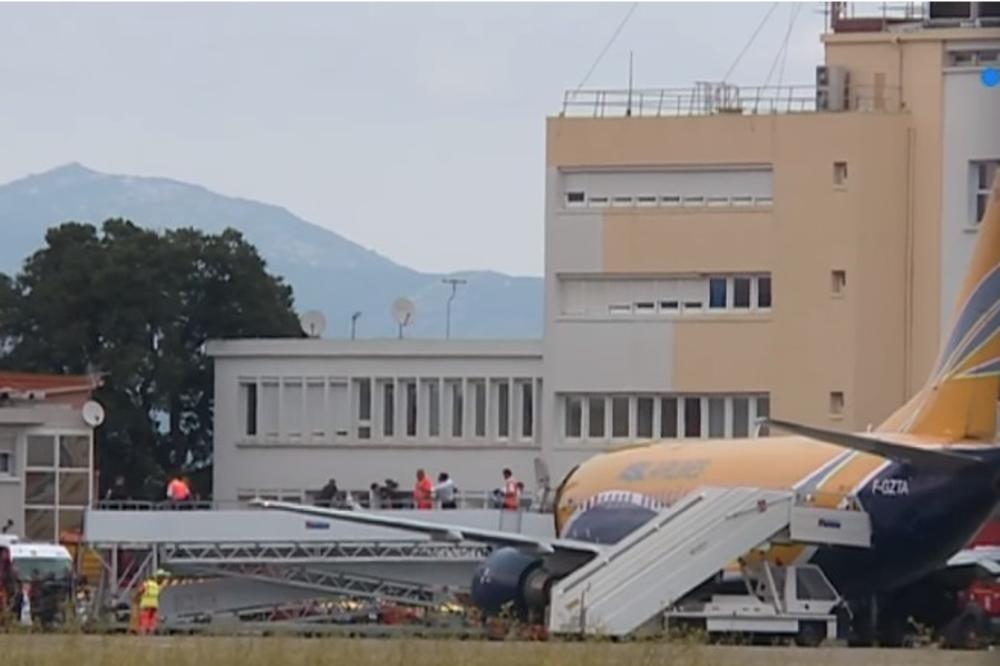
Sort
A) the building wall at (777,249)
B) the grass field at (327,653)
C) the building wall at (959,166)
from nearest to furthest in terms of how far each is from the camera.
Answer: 1. the grass field at (327,653)
2. the building wall at (959,166)
3. the building wall at (777,249)

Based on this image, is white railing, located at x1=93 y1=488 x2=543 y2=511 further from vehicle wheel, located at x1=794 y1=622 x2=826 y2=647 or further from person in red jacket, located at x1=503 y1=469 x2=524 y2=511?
vehicle wheel, located at x1=794 y1=622 x2=826 y2=647

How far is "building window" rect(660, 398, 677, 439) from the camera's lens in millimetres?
76750

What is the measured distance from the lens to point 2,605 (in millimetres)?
39719

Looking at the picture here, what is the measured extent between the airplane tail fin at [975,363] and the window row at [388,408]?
36.2 metres

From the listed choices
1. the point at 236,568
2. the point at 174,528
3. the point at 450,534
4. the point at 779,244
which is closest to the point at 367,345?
the point at 779,244

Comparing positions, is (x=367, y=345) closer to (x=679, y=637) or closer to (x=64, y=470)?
(x=64, y=470)

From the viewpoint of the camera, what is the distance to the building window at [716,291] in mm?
76562

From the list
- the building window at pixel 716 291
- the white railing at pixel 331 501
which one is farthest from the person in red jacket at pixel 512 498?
the building window at pixel 716 291

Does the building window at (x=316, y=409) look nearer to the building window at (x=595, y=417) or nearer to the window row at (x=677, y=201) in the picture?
the building window at (x=595, y=417)

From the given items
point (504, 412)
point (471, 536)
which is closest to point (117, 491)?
point (504, 412)

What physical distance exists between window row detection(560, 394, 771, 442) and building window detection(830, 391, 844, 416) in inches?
62.8

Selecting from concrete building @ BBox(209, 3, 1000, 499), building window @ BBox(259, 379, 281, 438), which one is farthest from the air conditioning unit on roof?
building window @ BBox(259, 379, 281, 438)

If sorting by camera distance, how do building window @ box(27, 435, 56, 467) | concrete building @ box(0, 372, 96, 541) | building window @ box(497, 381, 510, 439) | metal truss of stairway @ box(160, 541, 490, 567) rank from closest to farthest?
metal truss of stairway @ box(160, 541, 490, 567) → concrete building @ box(0, 372, 96, 541) → building window @ box(27, 435, 56, 467) → building window @ box(497, 381, 510, 439)

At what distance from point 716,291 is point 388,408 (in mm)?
10291
